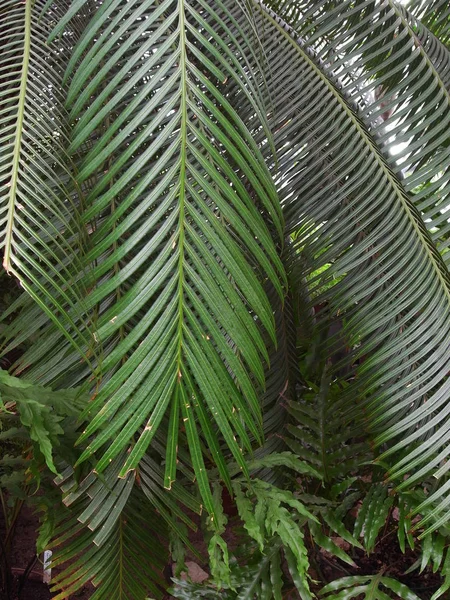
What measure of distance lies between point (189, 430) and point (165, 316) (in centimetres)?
14

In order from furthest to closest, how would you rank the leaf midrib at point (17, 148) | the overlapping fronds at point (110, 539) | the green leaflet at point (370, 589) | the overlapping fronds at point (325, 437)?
the overlapping fronds at point (325, 437)
the green leaflet at point (370, 589)
the overlapping fronds at point (110, 539)
the leaf midrib at point (17, 148)

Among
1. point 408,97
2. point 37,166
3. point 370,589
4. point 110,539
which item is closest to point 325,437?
point 370,589

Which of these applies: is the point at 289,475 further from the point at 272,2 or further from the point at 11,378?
the point at 272,2

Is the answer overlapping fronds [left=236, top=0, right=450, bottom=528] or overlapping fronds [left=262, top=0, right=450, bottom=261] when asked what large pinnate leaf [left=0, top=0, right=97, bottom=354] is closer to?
overlapping fronds [left=236, top=0, right=450, bottom=528]

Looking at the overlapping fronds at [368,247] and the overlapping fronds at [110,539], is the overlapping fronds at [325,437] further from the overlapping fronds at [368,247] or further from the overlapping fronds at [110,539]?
the overlapping fronds at [110,539]

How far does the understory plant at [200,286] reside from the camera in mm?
718

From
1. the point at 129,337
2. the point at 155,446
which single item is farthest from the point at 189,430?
the point at 155,446

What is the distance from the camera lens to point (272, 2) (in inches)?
68.8

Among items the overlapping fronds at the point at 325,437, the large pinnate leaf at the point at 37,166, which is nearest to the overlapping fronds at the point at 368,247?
the overlapping fronds at the point at 325,437

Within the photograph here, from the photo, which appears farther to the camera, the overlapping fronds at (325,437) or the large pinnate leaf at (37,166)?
the overlapping fronds at (325,437)

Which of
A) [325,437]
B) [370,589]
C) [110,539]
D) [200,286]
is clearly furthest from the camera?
[325,437]

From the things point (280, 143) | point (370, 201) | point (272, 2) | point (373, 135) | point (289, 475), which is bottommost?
point (289, 475)

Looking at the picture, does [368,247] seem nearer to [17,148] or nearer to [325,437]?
[325,437]

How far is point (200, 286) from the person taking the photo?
72 cm
